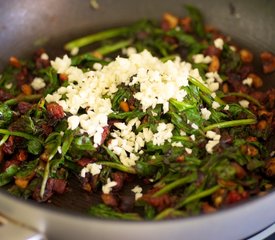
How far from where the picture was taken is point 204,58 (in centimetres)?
199

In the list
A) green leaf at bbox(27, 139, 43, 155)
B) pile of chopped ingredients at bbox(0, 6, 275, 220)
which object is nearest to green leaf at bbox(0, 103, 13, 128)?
pile of chopped ingredients at bbox(0, 6, 275, 220)

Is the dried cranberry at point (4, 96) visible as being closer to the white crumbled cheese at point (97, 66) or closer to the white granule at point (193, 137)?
the white crumbled cheese at point (97, 66)

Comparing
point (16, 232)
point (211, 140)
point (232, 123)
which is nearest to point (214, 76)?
point (232, 123)

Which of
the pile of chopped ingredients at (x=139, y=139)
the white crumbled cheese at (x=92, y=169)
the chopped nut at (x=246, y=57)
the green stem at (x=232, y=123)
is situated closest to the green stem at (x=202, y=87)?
the pile of chopped ingredients at (x=139, y=139)

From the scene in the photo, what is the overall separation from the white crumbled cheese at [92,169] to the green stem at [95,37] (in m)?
0.73

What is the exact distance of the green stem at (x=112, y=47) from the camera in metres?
2.09

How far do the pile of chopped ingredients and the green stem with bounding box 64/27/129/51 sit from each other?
274 millimetres

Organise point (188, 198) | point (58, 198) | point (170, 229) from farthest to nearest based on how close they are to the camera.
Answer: point (58, 198) → point (188, 198) → point (170, 229)

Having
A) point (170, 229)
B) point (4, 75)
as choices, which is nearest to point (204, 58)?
point (4, 75)

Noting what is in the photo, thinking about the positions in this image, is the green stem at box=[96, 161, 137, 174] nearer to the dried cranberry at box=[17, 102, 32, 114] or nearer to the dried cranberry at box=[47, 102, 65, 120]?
the dried cranberry at box=[47, 102, 65, 120]

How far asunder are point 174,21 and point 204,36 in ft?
0.52

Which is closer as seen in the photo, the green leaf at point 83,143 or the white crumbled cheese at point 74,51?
the green leaf at point 83,143

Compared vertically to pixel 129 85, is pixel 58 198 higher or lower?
lower

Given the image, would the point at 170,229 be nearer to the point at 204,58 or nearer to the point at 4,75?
the point at 204,58
